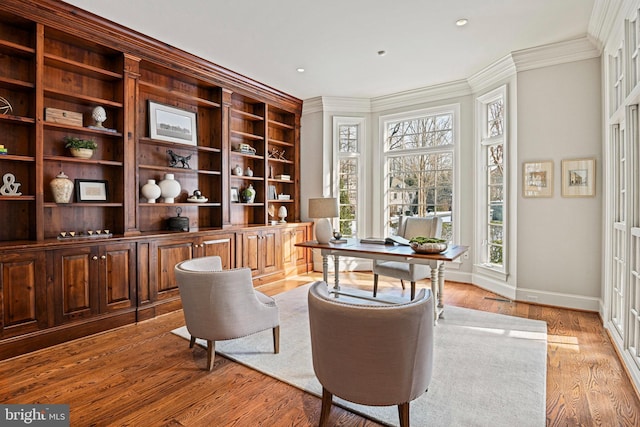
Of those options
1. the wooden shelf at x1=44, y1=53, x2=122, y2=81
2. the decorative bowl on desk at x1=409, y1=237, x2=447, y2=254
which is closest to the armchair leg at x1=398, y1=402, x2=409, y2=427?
the decorative bowl on desk at x1=409, y1=237, x2=447, y2=254

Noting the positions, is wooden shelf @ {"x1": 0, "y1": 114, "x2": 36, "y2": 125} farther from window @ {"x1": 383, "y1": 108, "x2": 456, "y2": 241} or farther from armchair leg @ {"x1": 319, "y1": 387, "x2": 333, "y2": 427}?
window @ {"x1": 383, "y1": 108, "x2": 456, "y2": 241}

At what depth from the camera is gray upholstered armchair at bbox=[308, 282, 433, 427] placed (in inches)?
62.6

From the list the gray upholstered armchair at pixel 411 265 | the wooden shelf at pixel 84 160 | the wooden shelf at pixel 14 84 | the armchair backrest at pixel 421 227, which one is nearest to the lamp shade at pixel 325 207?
the gray upholstered armchair at pixel 411 265

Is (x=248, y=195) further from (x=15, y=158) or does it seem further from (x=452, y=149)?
(x=452, y=149)

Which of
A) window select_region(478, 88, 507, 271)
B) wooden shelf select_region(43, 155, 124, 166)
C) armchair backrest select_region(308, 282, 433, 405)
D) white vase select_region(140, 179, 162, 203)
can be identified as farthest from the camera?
window select_region(478, 88, 507, 271)

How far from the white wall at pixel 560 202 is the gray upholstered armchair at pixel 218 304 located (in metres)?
3.43

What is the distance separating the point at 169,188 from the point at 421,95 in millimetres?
4050

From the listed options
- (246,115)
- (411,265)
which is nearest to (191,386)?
(411,265)

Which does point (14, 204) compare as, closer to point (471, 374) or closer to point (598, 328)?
point (471, 374)

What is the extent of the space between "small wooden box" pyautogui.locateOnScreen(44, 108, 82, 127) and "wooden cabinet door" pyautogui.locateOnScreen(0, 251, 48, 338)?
129 centimetres

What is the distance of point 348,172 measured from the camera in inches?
241

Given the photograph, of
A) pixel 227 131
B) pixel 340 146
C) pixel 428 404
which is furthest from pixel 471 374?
pixel 340 146

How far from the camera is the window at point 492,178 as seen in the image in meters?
4.65

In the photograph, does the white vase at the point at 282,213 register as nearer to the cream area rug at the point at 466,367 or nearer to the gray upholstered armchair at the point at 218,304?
the cream area rug at the point at 466,367
